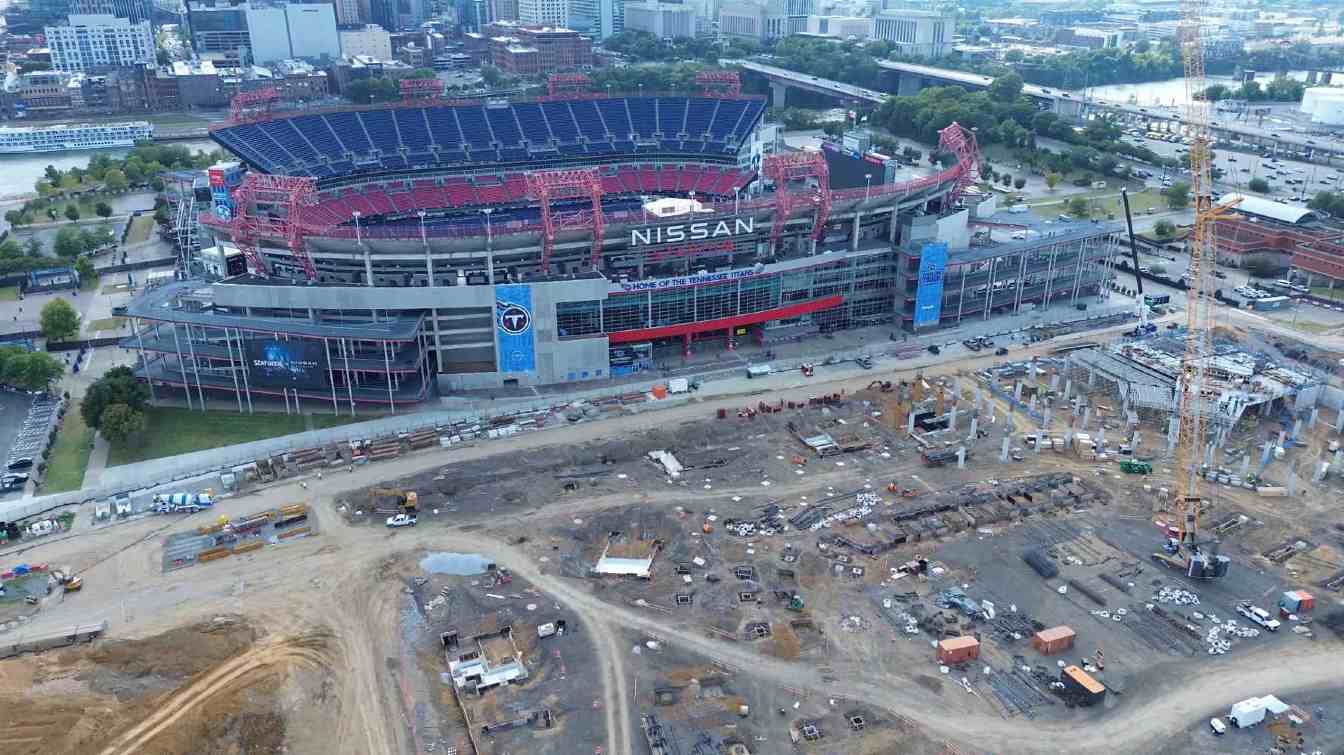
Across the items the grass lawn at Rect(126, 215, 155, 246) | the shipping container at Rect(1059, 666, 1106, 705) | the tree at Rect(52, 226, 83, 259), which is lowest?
the shipping container at Rect(1059, 666, 1106, 705)

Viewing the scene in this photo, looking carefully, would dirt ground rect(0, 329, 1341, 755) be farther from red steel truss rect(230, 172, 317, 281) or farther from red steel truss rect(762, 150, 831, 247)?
red steel truss rect(762, 150, 831, 247)

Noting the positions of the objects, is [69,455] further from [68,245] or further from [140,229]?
[140,229]

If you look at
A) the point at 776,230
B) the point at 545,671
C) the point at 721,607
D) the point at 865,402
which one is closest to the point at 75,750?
the point at 545,671

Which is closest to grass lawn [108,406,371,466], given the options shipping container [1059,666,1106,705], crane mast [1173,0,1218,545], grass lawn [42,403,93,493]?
grass lawn [42,403,93,493]

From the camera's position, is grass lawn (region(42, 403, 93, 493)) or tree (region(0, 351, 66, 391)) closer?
grass lawn (region(42, 403, 93, 493))

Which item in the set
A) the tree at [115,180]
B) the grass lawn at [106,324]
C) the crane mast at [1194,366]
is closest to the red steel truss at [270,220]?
the grass lawn at [106,324]
